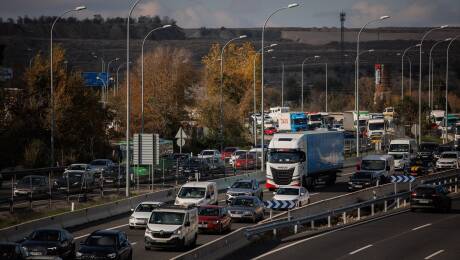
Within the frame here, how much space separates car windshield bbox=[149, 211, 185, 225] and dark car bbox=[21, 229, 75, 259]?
3.42 metres

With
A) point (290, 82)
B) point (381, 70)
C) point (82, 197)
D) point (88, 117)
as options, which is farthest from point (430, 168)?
point (290, 82)

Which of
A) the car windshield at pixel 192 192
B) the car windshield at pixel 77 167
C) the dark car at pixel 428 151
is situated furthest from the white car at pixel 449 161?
the car windshield at pixel 192 192

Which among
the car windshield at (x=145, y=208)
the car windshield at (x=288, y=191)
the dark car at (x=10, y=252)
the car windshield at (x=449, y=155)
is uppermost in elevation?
the car windshield at (x=449, y=155)

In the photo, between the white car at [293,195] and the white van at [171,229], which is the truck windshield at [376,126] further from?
the white van at [171,229]

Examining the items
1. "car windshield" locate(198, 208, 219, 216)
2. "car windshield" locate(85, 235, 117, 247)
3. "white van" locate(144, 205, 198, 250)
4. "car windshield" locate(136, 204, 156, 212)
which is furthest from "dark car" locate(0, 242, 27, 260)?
"car windshield" locate(136, 204, 156, 212)

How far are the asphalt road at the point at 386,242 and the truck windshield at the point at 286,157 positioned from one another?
427 inches

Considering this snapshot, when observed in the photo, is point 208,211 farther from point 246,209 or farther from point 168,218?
point 168,218

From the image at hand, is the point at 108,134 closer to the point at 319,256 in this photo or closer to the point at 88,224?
the point at 88,224

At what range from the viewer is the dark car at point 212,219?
35031 millimetres

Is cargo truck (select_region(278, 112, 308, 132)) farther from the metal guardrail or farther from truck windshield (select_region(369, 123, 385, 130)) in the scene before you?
the metal guardrail

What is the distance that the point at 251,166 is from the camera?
235 ft

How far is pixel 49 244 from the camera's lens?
27375 mm

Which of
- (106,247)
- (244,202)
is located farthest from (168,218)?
(244,202)

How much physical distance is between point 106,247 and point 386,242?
11.5m
